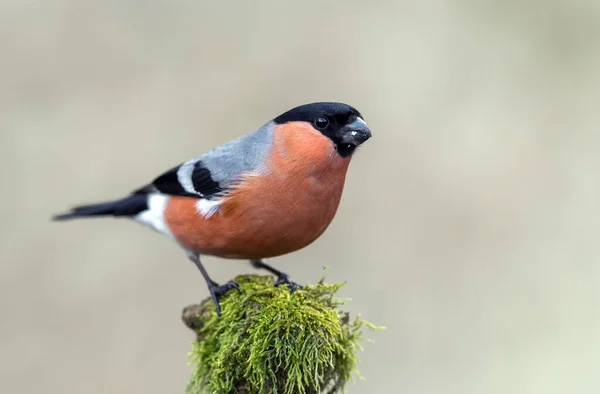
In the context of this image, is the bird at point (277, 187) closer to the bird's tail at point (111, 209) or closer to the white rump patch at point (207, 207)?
the white rump patch at point (207, 207)

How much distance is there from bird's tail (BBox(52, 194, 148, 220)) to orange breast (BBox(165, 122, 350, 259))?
4.13 ft

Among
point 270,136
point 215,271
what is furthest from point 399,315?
point 270,136

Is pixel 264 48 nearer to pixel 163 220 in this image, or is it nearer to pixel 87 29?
pixel 87 29

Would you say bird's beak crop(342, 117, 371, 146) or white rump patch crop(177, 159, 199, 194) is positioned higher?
bird's beak crop(342, 117, 371, 146)

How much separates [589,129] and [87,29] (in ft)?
19.0

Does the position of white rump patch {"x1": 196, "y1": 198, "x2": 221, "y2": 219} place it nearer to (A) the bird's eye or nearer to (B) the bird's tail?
(A) the bird's eye

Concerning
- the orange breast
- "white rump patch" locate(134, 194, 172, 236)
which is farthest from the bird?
"white rump patch" locate(134, 194, 172, 236)

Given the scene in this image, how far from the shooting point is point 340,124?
3449mm

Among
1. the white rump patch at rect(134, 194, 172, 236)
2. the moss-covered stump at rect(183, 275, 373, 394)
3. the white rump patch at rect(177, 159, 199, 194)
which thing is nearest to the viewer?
the moss-covered stump at rect(183, 275, 373, 394)

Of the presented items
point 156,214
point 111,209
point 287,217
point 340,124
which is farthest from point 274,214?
point 111,209

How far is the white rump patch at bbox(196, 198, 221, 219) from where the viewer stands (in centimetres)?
372

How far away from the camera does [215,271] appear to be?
6168mm

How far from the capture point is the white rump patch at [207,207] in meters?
3.72

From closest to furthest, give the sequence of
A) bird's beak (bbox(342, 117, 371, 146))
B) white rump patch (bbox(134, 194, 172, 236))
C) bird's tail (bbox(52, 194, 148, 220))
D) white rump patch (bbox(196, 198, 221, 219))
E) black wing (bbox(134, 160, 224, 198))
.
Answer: bird's beak (bbox(342, 117, 371, 146)) → white rump patch (bbox(196, 198, 221, 219)) → black wing (bbox(134, 160, 224, 198)) → white rump patch (bbox(134, 194, 172, 236)) → bird's tail (bbox(52, 194, 148, 220))
